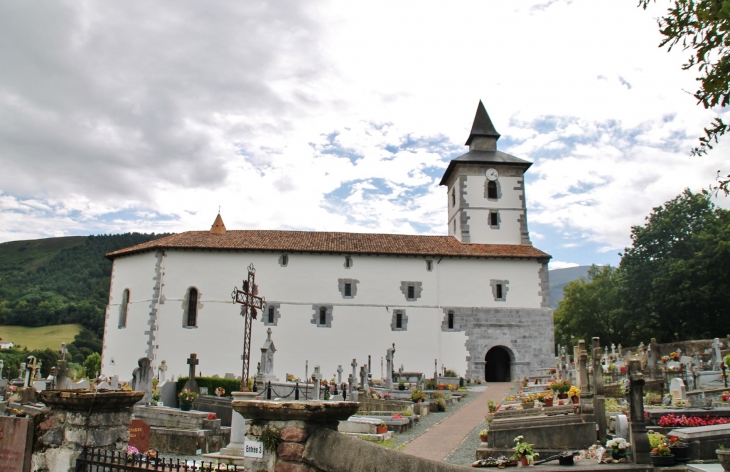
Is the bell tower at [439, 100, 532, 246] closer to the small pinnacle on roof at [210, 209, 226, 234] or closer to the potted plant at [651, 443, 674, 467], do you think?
the small pinnacle on roof at [210, 209, 226, 234]

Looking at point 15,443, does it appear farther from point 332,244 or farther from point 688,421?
point 332,244

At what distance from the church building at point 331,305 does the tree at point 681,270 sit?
943 cm

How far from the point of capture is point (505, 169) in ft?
114

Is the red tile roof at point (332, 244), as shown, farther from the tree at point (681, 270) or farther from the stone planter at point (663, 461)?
the stone planter at point (663, 461)

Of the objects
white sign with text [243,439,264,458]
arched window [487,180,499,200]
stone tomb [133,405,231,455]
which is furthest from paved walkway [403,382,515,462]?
arched window [487,180,499,200]

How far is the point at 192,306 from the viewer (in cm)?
2941

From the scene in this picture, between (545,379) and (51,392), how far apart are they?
76.4ft

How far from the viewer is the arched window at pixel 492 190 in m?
34.3

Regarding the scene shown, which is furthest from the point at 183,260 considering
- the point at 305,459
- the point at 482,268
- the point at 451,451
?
the point at 305,459

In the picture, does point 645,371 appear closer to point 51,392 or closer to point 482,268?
point 482,268

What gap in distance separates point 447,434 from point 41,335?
6438cm

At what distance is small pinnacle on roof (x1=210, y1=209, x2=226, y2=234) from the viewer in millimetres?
31688

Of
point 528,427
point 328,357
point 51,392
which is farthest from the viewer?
point 328,357

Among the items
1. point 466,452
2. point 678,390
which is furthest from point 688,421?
point 678,390
